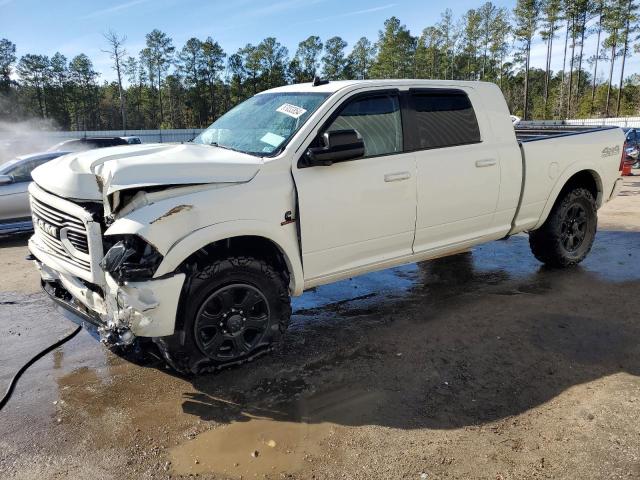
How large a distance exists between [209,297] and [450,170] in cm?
248

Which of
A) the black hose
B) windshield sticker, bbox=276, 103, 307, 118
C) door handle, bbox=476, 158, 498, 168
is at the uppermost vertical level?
windshield sticker, bbox=276, 103, 307, 118

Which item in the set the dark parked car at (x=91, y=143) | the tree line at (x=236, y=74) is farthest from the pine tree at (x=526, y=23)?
the dark parked car at (x=91, y=143)

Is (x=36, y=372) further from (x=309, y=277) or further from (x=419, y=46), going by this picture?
(x=419, y=46)

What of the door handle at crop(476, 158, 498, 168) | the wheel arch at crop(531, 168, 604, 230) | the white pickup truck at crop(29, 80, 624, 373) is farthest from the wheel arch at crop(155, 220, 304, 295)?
the wheel arch at crop(531, 168, 604, 230)

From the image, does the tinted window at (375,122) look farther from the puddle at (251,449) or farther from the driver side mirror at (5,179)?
the driver side mirror at (5,179)

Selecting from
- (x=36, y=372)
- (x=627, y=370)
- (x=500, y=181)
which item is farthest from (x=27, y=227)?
(x=627, y=370)

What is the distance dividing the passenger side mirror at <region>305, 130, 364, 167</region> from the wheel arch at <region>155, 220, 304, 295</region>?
1.72 feet

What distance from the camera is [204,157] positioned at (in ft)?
12.5

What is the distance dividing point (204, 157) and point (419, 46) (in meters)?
83.6

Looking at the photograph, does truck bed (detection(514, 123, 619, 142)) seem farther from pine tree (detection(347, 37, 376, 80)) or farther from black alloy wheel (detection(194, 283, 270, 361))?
pine tree (detection(347, 37, 376, 80))

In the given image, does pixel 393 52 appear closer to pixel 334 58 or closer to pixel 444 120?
pixel 334 58

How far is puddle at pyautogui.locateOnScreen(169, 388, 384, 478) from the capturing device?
9.41 feet

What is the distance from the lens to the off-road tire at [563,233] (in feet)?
19.9

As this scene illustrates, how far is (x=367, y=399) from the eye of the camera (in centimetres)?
351
